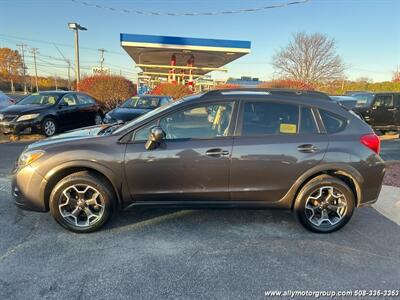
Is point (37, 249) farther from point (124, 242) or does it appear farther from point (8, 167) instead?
point (8, 167)

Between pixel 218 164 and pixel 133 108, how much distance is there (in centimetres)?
756

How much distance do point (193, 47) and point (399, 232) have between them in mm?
21819

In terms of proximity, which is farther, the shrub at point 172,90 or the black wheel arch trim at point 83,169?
the shrub at point 172,90

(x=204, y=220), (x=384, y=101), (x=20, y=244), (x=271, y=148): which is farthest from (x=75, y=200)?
(x=384, y=101)

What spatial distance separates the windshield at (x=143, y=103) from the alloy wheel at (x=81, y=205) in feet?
24.3

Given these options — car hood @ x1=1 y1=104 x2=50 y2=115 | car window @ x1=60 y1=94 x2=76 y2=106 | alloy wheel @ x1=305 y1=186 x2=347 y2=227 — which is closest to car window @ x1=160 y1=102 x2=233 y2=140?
alloy wheel @ x1=305 y1=186 x2=347 y2=227

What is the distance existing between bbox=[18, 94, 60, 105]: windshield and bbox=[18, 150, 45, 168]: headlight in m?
7.08

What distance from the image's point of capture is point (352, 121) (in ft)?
12.3

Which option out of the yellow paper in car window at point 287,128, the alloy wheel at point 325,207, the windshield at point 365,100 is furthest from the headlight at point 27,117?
the windshield at point 365,100

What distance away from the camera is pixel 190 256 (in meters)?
3.18

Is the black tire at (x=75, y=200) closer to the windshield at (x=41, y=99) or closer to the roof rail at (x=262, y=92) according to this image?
the roof rail at (x=262, y=92)

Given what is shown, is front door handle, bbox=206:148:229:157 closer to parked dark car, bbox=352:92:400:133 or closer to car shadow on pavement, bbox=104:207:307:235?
car shadow on pavement, bbox=104:207:307:235

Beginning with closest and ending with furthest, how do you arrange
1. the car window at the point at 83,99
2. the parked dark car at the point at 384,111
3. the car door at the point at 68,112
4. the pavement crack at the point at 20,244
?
1. the pavement crack at the point at 20,244
2. the car door at the point at 68,112
3. the car window at the point at 83,99
4. the parked dark car at the point at 384,111

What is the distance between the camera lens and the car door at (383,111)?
12.4 meters
